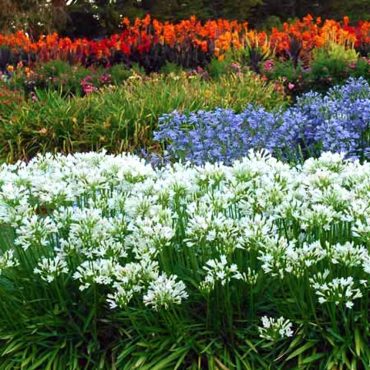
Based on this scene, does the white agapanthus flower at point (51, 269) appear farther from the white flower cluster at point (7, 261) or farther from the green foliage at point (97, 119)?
the green foliage at point (97, 119)

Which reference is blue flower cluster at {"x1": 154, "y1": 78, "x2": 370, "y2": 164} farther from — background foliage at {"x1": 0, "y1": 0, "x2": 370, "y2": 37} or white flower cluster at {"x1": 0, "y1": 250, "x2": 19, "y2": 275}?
background foliage at {"x1": 0, "y1": 0, "x2": 370, "y2": 37}

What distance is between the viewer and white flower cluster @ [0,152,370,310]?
9.04 ft

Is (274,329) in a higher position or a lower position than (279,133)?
higher

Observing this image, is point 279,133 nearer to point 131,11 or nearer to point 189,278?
point 189,278

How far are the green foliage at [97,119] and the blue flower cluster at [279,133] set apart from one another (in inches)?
50.6

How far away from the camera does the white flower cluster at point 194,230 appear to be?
2.76 metres

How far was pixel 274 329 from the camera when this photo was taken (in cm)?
273

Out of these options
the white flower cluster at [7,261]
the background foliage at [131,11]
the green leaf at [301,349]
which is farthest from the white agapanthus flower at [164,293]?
the background foliage at [131,11]

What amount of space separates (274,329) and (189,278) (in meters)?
0.41

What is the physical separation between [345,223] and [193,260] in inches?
25.5

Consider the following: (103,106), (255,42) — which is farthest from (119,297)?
(255,42)

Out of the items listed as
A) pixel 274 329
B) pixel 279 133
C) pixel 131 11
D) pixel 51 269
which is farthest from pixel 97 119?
pixel 131 11

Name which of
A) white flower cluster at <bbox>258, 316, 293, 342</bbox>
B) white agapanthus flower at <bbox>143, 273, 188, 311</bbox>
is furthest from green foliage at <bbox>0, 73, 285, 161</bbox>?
white flower cluster at <bbox>258, 316, 293, 342</bbox>

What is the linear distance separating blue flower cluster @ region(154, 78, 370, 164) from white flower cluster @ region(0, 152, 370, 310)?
169 cm
